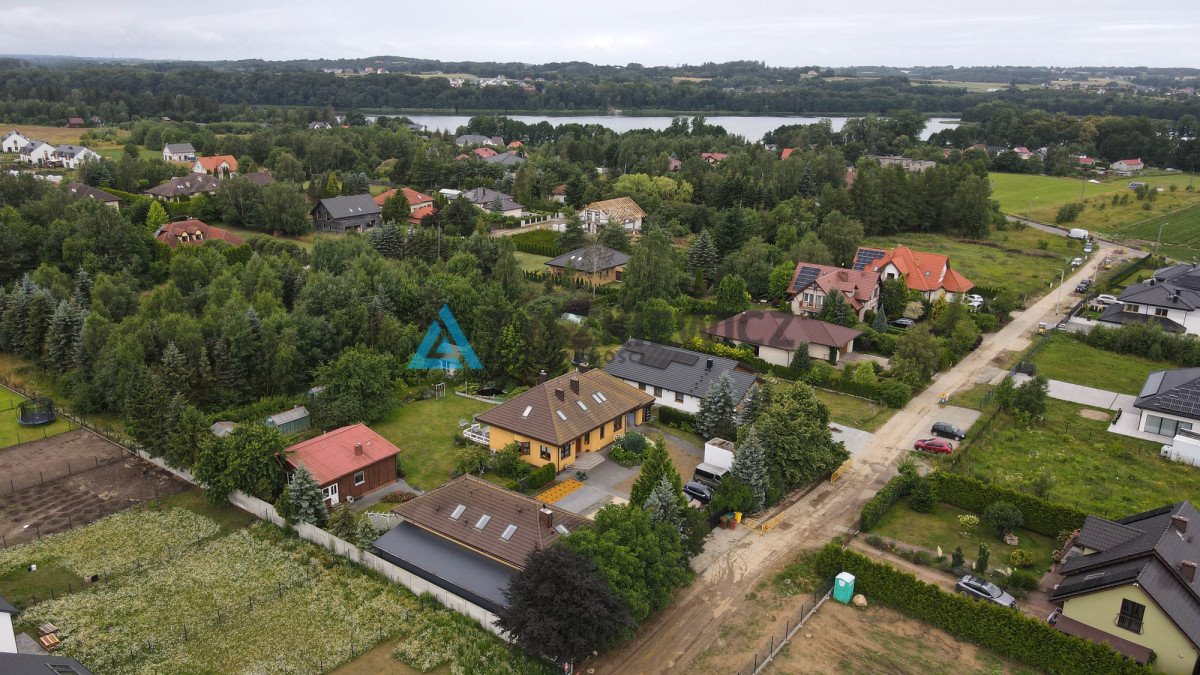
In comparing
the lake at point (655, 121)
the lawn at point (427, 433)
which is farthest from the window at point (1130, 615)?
the lake at point (655, 121)

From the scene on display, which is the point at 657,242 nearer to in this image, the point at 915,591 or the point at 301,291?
the point at 301,291

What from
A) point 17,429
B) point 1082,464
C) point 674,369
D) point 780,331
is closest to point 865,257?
point 780,331

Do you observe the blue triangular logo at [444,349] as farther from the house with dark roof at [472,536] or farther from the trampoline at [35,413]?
the trampoline at [35,413]

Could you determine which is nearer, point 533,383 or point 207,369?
point 207,369

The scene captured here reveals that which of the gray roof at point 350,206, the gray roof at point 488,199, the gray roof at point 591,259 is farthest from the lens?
the gray roof at point 488,199

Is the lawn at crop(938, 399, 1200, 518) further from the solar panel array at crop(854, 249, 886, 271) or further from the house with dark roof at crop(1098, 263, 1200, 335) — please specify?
the solar panel array at crop(854, 249, 886, 271)

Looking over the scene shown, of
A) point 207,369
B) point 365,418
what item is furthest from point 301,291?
point 365,418

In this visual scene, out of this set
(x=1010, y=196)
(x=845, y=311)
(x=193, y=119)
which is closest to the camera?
(x=845, y=311)
